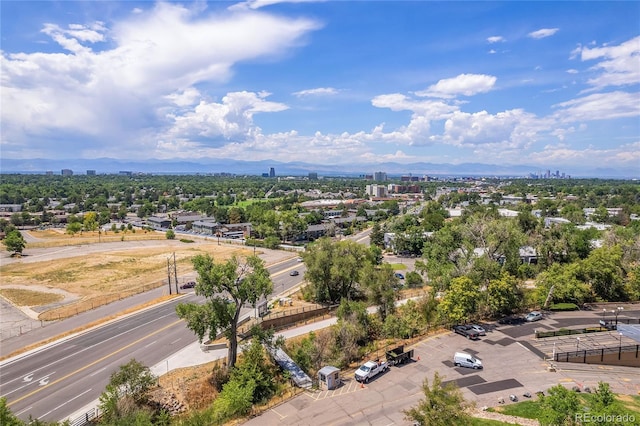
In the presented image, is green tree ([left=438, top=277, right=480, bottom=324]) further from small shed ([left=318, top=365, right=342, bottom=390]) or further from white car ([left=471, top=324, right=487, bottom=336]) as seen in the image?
small shed ([left=318, top=365, right=342, bottom=390])

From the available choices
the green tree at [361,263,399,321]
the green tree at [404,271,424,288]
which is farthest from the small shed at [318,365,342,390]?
the green tree at [404,271,424,288]

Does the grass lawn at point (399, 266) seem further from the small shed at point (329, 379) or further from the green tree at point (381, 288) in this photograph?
the small shed at point (329, 379)

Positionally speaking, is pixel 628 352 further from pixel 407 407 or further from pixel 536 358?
pixel 407 407

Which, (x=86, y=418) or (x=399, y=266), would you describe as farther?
(x=399, y=266)

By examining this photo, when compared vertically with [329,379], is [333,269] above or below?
above

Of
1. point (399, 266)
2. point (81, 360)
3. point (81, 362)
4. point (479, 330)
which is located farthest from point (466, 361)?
point (399, 266)

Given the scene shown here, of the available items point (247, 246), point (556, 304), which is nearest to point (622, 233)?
point (556, 304)

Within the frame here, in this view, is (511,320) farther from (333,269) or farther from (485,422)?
(333,269)
